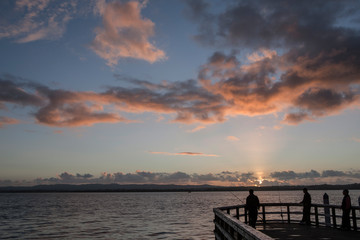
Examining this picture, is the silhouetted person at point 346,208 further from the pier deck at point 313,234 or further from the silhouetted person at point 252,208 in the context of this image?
the silhouetted person at point 252,208

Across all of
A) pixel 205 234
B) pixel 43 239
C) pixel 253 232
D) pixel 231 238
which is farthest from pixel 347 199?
pixel 43 239

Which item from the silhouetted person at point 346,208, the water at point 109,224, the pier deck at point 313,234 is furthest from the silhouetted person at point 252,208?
the water at point 109,224

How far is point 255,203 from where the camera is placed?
1495cm

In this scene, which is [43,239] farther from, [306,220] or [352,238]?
[352,238]

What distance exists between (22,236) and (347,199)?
24.6m

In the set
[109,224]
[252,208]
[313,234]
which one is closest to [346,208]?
[313,234]

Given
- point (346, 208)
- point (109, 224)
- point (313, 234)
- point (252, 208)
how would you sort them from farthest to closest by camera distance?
point (109, 224) → point (252, 208) → point (346, 208) → point (313, 234)

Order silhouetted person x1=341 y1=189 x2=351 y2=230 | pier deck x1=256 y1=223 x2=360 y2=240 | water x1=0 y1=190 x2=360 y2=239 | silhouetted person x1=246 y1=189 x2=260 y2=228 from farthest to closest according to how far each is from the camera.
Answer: water x1=0 y1=190 x2=360 y2=239, silhouetted person x1=246 y1=189 x2=260 y2=228, silhouetted person x1=341 y1=189 x2=351 y2=230, pier deck x1=256 y1=223 x2=360 y2=240

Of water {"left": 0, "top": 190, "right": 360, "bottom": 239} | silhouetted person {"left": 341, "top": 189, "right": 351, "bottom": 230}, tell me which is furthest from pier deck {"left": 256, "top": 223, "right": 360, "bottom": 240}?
water {"left": 0, "top": 190, "right": 360, "bottom": 239}

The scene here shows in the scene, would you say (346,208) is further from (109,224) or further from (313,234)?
(109,224)

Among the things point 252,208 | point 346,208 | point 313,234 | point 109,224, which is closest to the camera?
point 313,234

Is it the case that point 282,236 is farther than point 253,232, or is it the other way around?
point 282,236

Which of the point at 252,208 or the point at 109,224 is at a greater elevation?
the point at 252,208

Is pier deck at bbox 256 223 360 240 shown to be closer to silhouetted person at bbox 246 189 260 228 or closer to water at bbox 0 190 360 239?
silhouetted person at bbox 246 189 260 228
